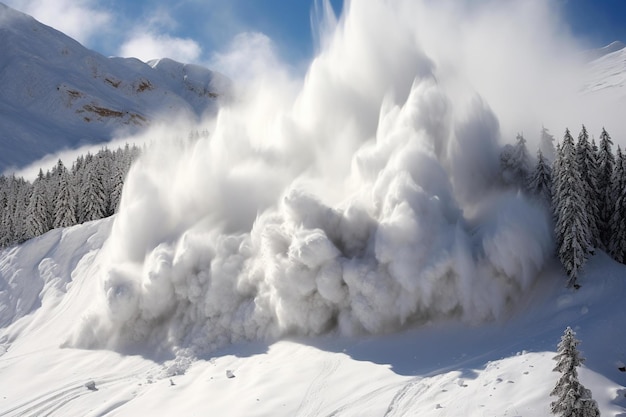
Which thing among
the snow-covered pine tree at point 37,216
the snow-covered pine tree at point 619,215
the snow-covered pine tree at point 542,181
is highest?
the snow-covered pine tree at point 37,216

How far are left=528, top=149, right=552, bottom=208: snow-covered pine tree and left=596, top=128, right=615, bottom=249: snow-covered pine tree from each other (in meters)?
3.20

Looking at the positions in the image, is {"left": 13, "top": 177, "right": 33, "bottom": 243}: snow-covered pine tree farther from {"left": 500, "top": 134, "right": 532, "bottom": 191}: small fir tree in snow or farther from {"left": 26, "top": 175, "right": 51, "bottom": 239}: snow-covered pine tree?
{"left": 500, "top": 134, "right": 532, "bottom": 191}: small fir tree in snow

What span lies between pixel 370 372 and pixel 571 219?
1166cm

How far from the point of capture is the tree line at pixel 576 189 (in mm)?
23078

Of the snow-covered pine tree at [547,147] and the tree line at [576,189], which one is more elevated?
the snow-covered pine tree at [547,147]

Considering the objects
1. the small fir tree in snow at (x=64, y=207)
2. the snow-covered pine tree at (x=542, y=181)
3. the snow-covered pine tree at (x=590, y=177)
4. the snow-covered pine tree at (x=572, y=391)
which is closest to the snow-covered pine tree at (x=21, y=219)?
the small fir tree in snow at (x=64, y=207)

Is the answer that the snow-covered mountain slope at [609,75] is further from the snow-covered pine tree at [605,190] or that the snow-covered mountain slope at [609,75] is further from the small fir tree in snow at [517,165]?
the small fir tree in snow at [517,165]

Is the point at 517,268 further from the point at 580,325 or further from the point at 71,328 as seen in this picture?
the point at 71,328

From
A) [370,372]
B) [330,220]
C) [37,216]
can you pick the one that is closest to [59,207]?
[37,216]

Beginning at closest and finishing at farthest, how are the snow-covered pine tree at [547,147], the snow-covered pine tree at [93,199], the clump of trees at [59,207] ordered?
the snow-covered pine tree at [547,147], the clump of trees at [59,207], the snow-covered pine tree at [93,199]

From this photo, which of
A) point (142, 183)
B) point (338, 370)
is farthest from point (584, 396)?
point (142, 183)

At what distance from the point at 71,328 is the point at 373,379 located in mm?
23455

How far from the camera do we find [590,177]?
1070 inches

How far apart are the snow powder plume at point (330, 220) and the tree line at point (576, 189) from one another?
1.17m
